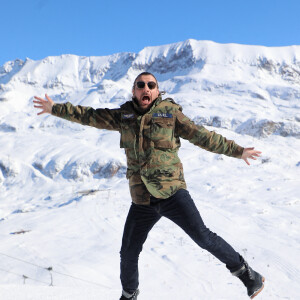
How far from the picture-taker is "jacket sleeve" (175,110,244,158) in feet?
10.8

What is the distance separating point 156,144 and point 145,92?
0.64m

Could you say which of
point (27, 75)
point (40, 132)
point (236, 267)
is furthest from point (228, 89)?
point (27, 75)

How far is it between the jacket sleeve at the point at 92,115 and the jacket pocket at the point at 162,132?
55cm

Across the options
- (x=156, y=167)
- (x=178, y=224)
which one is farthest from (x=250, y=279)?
(x=156, y=167)

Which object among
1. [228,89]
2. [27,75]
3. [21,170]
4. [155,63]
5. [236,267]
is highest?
[155,63]

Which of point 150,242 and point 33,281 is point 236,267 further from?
point 150,242

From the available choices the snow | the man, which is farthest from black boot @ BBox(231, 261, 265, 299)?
the snow

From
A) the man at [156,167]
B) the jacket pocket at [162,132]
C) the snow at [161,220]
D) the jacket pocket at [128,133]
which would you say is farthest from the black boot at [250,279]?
the snow at [161,220]

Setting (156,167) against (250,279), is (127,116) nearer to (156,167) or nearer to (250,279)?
(156,167)

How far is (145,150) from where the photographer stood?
Result: 315 cm

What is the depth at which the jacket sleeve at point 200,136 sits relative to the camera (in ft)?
10.8

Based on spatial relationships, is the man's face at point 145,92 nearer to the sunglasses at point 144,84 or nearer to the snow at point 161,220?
the sunglasses at point 144,84

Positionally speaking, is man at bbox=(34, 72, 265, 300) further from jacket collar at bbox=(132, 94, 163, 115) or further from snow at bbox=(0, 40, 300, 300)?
snow at bbox=(0, 40, 300, 300)

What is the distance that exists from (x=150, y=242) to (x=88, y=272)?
319 cm
